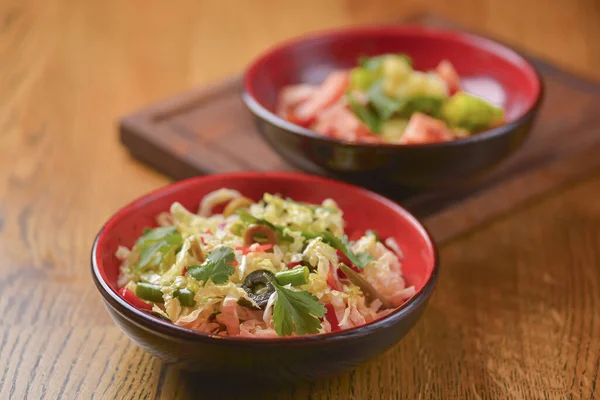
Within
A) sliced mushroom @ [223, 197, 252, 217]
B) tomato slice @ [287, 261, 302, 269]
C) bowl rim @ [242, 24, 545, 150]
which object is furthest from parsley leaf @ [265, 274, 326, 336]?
bowl rim @ [242, 24, 545, 150]

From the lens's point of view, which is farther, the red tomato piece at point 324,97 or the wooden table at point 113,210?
the red tomato piece at point 324,97

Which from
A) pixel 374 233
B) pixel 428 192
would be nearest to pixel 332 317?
pixel 374 233

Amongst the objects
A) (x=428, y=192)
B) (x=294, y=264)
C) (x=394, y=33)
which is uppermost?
(x=294, y=264)

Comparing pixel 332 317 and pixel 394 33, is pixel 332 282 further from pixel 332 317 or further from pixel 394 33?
pixel 394 33

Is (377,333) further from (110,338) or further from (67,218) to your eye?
(67,218)

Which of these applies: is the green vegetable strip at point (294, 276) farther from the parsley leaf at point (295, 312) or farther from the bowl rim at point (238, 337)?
the bowl rim at point (238, 337)

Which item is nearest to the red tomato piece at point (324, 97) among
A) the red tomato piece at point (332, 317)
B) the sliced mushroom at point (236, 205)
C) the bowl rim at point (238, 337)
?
the sliced mushroom at point (236, 205)
